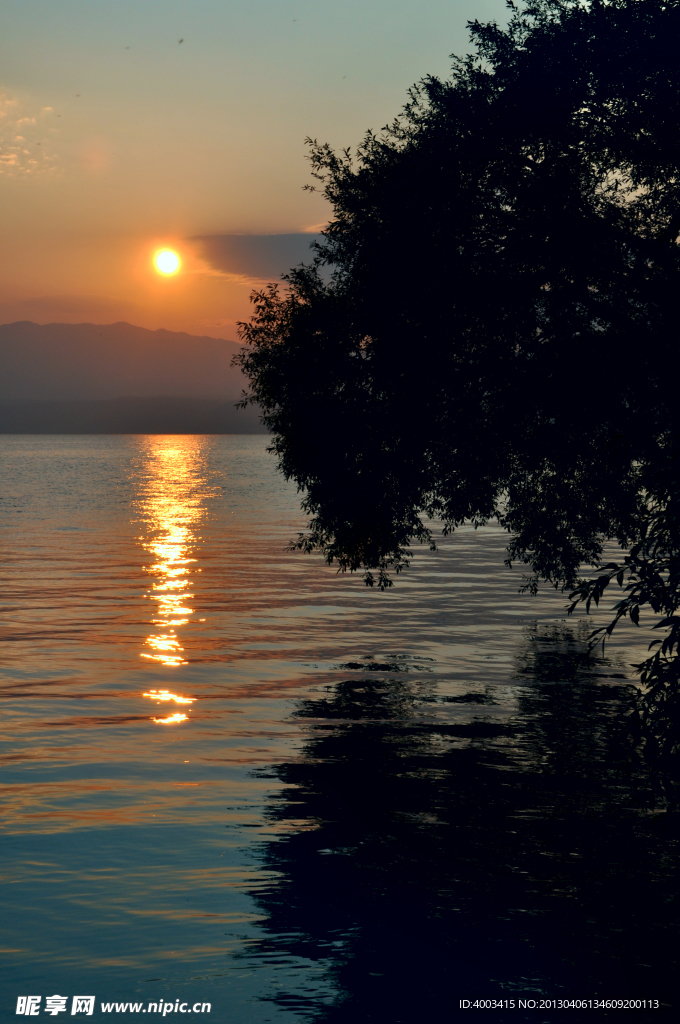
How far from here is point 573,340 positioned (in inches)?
817

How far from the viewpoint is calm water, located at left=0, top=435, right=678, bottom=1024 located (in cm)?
1020

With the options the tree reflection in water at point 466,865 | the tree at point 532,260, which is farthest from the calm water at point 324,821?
the tree at point 532,260

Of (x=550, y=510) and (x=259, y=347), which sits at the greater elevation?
(x=259, y=347)

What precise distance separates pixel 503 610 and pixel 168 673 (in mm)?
16553

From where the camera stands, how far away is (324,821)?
14.8 metres

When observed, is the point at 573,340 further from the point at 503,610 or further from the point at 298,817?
the point at 503,610

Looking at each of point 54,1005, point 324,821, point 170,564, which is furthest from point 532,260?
point 170,564

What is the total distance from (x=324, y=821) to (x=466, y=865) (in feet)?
8.22

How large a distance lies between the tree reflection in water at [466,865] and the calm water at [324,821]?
0.04 m

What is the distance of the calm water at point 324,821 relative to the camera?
10.2 meters

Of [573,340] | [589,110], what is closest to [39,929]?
[573,340]

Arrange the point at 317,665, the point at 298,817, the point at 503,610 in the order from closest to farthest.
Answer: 1. the point at 298,817
2. the point at 317,665
3. the point at 503,610

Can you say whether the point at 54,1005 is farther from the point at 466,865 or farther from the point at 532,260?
the point at 532,260

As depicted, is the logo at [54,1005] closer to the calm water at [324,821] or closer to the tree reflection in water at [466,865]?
the calm water at [324,821]
